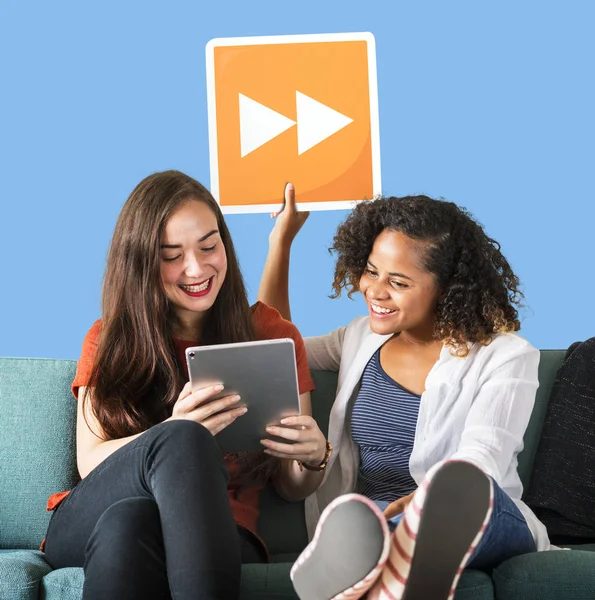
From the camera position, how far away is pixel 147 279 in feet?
6.11

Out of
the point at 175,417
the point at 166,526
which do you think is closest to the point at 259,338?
the point at 175,417

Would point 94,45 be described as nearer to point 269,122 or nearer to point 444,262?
point 269,122

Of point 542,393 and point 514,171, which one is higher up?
point 514,171

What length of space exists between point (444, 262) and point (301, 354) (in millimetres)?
360

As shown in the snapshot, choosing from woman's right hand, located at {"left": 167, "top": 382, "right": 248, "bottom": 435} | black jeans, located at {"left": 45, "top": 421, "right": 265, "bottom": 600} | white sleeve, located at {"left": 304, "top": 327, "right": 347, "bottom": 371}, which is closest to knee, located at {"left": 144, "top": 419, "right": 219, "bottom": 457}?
black jeans, located at {"left": 45, "top": 421, "right": 265, "bottom": 600}

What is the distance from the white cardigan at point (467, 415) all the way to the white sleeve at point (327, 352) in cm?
9

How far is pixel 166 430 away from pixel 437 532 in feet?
1.58

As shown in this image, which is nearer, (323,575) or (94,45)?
(323,575)

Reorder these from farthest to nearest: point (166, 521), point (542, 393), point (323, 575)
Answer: point (542, 393), point (166, 521), point (323, 575)

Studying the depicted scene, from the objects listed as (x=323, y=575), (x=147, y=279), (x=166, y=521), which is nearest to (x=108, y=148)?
(x=147, y=279)

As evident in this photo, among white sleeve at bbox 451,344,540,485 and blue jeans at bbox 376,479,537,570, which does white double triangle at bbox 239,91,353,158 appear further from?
blue jeans at bbox 376,479,537,570

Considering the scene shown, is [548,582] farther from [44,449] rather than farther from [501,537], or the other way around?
[44,449]

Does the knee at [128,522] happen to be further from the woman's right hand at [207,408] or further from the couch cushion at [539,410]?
the couch cushion at [539,410]

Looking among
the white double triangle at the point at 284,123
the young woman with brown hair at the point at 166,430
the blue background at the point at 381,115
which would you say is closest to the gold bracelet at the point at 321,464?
the young woman with brown hair at the point at 166,430
